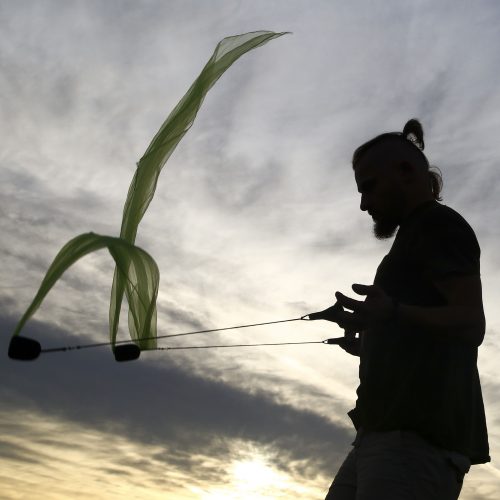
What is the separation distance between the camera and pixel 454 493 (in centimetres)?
351

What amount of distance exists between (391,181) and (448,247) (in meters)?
0.75

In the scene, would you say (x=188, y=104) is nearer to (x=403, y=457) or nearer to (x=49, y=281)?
(x=49, y=281)

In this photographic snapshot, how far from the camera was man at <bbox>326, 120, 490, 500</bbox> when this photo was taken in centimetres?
341

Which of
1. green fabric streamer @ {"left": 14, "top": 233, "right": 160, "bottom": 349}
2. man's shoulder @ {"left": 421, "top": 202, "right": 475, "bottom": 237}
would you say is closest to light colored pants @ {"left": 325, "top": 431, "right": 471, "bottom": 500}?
man's shoulder @ {"left": 421, "top": 202, "right": 475, "bottom": 237}

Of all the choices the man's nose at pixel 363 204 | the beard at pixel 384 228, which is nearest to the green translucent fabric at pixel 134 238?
the man's nose at pixel 363 204

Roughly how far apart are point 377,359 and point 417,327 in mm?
400

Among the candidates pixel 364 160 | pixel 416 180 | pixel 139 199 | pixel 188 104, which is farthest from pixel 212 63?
pixel 416 180

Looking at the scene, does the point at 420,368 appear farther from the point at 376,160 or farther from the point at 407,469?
the point at 376,160

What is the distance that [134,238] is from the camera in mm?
4977

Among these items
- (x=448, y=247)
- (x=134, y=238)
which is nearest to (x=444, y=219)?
(x=448, y=247)

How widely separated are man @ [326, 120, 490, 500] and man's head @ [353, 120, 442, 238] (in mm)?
193

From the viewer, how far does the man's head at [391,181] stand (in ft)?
13.7

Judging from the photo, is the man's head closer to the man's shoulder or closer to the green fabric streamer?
the man's shoulder

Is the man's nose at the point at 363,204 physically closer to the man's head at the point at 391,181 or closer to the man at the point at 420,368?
the man's head at the point at 391,181
